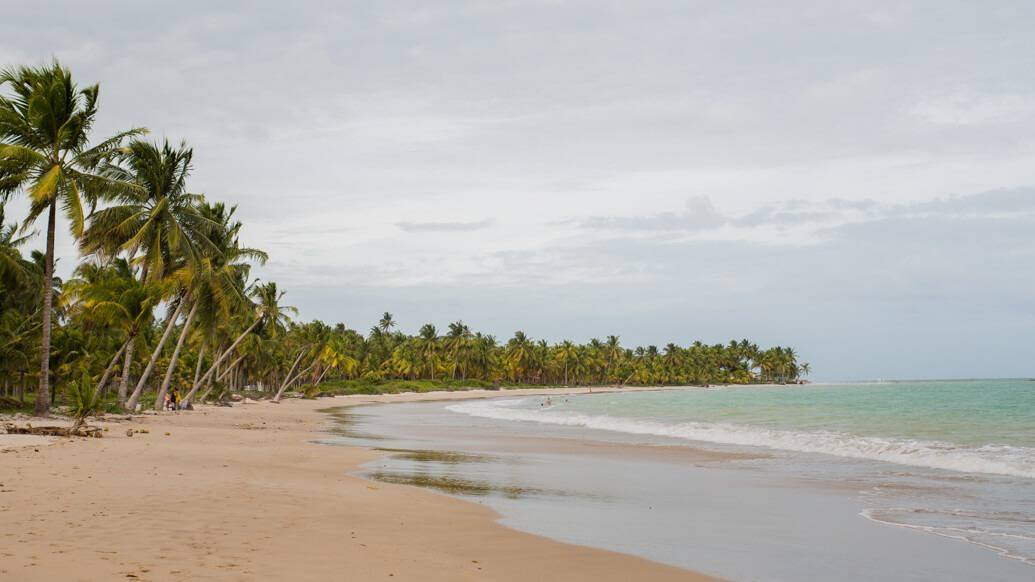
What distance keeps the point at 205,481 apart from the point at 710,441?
2004cm

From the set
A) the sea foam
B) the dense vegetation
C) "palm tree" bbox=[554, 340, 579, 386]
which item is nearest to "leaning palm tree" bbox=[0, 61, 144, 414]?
the dense vegetation

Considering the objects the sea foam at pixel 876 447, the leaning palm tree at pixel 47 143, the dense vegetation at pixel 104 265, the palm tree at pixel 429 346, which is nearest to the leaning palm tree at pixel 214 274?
the dense vegetation at pixel 104 265

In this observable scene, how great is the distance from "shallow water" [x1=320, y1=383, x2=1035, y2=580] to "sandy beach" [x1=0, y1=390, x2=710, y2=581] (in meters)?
0.96

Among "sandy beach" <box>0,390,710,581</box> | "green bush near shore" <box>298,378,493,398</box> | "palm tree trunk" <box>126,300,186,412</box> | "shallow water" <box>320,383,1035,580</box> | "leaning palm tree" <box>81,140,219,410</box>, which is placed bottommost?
"green bush near shore" <box>298,378,493,398</box>

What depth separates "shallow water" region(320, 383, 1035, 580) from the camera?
8.61 meters

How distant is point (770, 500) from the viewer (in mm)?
13109

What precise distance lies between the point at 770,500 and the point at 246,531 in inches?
345

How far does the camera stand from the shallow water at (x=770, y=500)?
28.2 ft

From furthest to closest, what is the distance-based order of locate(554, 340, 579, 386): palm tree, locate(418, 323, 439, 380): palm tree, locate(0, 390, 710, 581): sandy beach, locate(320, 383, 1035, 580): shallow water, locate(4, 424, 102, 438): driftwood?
locate(554, 340, 579, 386): palm tree → locate(418, 323, 439, 380): palm tree → locate(4, 424, 102, 438): driftwood → locate(320, 383, 1035, 580): shallow water → locate(0, 390, 710, 581): sandy beach

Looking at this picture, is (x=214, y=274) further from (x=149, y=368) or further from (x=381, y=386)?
(x=381, y=386)

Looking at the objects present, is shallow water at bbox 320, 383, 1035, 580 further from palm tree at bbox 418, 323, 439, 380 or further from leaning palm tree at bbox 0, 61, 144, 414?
palm tree at bbox 418, 323, 439, 380

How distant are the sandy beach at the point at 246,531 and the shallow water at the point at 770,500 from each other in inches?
37.8

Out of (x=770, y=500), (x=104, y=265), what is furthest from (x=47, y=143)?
(x=770, y=500)

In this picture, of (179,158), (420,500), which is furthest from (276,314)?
(420,500)
